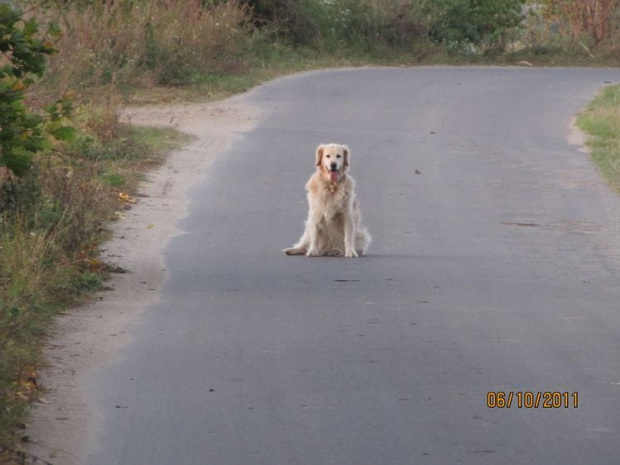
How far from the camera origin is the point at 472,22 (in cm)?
4450

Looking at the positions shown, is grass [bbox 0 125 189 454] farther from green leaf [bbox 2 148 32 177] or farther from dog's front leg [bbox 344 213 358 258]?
dog's front leg [bbox 344 213 358 258]

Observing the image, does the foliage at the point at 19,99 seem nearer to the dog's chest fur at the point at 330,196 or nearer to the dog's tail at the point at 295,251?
the dog's tail at the point at 295,251

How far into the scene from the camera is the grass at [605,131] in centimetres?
2031

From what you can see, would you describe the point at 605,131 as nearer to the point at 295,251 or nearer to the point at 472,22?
the point at 295,251

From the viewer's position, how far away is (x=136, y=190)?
17312mm

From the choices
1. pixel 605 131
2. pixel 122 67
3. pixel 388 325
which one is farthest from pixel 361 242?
pixel 122 67

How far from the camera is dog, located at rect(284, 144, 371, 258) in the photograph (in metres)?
13.7

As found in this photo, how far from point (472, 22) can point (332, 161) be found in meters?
31.6

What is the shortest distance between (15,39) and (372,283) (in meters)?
4.13

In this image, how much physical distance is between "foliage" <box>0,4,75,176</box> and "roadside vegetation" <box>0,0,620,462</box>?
0.01 meters

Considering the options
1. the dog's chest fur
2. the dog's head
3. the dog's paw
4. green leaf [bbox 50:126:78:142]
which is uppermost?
green leaf [bbox 50:126:78:142]

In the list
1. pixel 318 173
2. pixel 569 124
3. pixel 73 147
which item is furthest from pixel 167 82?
pixel 318 173

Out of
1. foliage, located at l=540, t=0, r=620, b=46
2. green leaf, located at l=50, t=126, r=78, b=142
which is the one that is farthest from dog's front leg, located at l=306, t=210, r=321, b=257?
foliage, located at l=540, t=0, r=620, b=46

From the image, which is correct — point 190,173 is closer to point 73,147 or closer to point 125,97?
point 73,147
